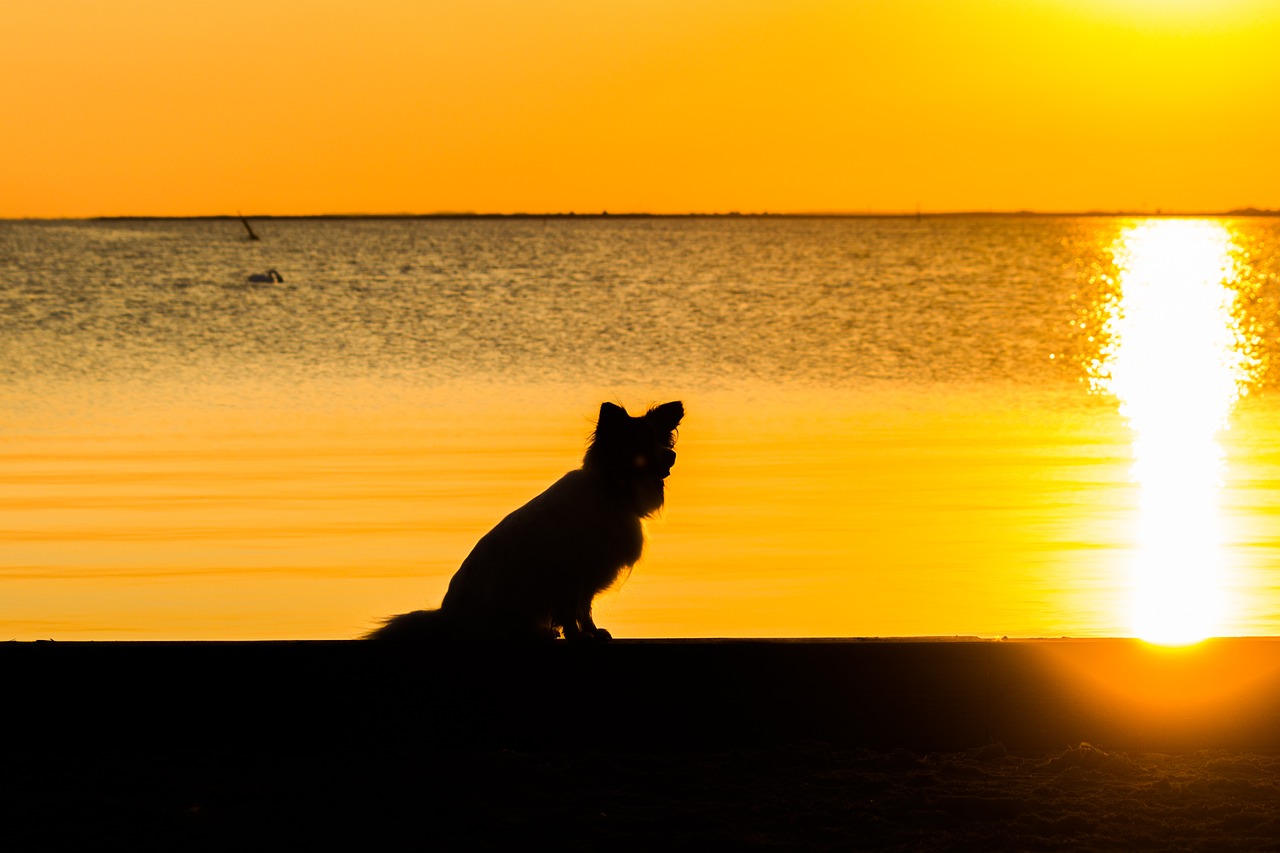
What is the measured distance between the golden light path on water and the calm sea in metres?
0.07

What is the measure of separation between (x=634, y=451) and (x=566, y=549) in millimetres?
455

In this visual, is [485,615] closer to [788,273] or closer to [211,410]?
[211,410]

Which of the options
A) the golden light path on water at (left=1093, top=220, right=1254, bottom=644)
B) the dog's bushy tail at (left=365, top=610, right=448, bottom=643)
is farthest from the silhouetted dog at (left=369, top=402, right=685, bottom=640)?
the golden light path on water at (left=1093, top=220, right=1254, bottom=644)

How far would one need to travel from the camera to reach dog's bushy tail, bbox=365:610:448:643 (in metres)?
5.80

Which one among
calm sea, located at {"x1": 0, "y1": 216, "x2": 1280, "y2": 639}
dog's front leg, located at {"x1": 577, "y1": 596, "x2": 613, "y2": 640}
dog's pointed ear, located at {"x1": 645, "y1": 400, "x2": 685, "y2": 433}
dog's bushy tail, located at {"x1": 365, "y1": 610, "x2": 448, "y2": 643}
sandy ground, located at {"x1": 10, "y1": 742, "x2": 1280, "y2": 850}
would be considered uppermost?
calm sea, located at {"x1": 0, "y1": 216, "x2": 1280, "y2": 639}

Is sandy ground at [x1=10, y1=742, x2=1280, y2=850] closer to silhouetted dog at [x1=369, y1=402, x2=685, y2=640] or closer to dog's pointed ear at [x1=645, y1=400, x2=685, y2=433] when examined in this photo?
silhouetted dog at [x1=369, y1=402, x2=685, y2=640]

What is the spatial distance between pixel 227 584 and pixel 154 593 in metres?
0.42

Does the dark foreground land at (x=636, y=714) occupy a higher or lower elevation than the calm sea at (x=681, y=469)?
lower

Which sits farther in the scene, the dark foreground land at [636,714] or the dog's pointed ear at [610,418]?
the dog's pointed ear at [610,418]

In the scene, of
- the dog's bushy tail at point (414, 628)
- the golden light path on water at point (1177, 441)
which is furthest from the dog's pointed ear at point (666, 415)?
the golden light path on water at point (1177, 441)

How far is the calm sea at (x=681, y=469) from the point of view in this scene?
29.6ft

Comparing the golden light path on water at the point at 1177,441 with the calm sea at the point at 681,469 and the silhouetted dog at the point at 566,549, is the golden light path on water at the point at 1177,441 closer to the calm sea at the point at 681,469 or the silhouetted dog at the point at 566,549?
the calm sea at the point at 681,469

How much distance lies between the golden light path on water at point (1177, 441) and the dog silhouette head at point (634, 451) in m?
1.91

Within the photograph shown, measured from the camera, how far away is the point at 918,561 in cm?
1013
